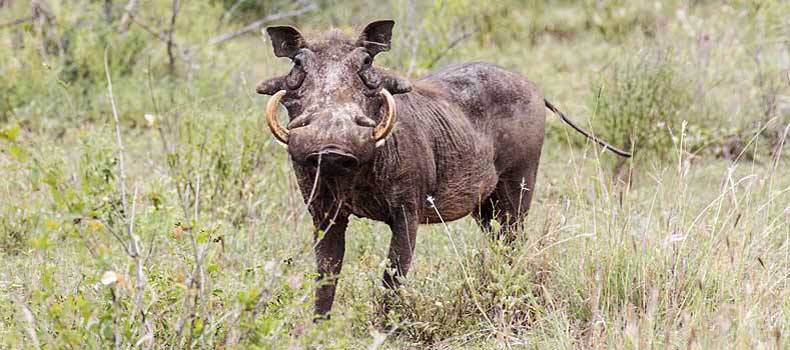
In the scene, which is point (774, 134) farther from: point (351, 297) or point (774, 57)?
point (351, 297)

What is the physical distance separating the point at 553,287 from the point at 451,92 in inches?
38.9

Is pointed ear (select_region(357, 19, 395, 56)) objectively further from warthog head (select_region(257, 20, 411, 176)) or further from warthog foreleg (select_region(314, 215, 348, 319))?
warthog foreleg (select_region(314, 215, 348, 319))

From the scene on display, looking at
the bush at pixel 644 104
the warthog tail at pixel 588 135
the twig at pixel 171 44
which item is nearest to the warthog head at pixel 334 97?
the warthog tail at pixel 588 135

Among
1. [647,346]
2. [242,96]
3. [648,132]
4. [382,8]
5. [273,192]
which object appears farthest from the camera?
[382,8]

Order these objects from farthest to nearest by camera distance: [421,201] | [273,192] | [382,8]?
[382,8], [273,192], [421,201]

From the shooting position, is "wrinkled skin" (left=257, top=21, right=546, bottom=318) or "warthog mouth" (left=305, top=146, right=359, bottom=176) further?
"wrinkled skin" (left=257, top=21, right=546, bottom=318)

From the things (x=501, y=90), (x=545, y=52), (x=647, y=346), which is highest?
(x=501, y=90)

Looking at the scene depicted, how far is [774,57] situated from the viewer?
9.83 m

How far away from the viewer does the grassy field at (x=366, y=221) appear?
11.5ft

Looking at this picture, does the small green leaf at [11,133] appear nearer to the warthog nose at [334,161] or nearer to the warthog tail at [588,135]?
Result: the warthog nose at [334,161]

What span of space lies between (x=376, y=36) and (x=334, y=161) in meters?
0.79

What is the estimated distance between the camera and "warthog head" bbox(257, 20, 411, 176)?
3703mm

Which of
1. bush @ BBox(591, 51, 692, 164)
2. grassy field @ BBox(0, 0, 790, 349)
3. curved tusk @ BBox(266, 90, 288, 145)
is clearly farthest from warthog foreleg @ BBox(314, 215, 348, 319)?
bush @ BBox(591, 51, 692, 164)

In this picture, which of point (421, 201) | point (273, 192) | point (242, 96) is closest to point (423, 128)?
point (421, 201)
